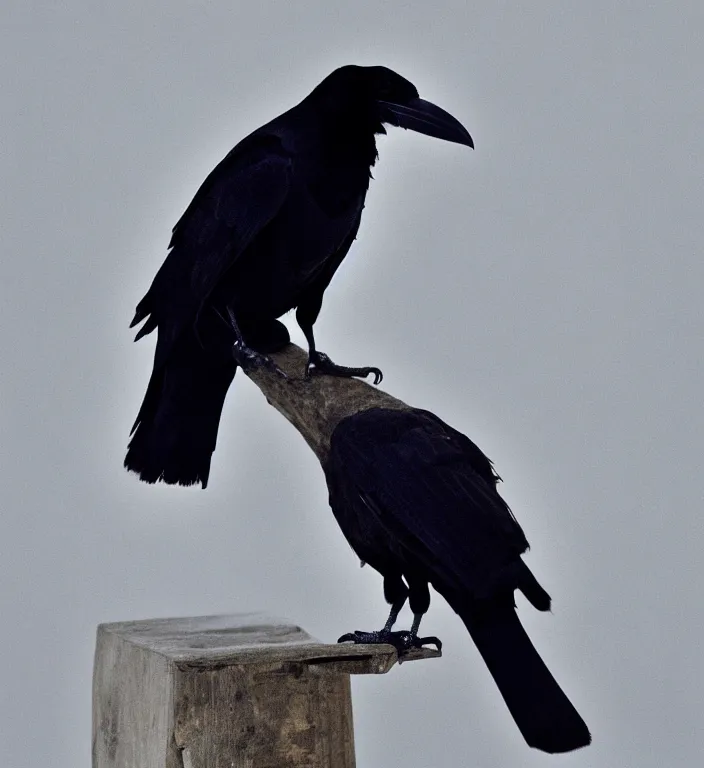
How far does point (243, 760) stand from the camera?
249 cm

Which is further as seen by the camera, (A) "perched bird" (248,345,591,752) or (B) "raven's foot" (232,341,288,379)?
(B) "raven's foot" (232,341,288,379)

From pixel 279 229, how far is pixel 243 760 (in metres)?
1.03

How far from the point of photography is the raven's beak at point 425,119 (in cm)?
271

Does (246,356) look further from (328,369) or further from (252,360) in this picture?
(328,369)

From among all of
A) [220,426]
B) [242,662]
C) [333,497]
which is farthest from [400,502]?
[220,426]

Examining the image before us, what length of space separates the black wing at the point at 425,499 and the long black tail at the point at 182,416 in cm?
41

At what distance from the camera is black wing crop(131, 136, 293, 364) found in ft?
9.02

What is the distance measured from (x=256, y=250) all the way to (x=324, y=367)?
286mm

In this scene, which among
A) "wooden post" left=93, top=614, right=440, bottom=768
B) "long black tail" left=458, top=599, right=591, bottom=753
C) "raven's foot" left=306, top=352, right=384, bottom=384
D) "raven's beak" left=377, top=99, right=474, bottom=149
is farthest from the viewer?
"raven's foot" left=306, top=352, right=384, bottom=384

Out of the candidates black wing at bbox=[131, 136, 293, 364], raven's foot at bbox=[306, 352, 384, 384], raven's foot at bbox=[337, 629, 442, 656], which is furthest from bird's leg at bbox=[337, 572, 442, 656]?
black wing at bbox=[131, 136, 293, 364]

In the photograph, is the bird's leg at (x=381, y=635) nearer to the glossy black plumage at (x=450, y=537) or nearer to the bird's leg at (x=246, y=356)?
the glossy black plumage at (x=450, y=537)

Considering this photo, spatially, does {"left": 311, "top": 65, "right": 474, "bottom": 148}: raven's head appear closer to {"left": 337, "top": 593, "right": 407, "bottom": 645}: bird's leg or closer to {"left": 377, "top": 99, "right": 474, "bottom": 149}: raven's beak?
{"left": 377, "top": 99, "right": 474, "bottom": 149}: raven's beak

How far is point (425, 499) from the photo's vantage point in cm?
245

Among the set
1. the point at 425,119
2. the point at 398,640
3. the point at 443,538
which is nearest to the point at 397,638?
the point at 398,640
